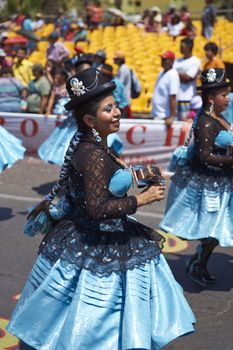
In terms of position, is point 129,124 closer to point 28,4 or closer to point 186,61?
point 186,61

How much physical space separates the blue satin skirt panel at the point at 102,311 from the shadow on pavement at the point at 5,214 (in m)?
4.17

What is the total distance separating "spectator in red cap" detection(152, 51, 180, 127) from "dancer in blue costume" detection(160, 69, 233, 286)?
427 centimetres

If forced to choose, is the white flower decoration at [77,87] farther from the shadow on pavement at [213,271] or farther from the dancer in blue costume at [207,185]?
the shadow on pavement at [213,271]

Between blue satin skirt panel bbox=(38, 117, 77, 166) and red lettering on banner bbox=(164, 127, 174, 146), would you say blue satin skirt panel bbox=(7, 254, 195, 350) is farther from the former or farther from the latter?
red lettering on banner bbox=(164, 127, 174, 146)

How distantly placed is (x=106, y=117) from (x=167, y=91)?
6556 millimetres

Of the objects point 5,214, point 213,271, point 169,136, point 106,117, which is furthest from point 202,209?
point 169,136

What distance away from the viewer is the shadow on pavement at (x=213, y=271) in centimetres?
598

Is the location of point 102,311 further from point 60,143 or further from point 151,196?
point 60,143

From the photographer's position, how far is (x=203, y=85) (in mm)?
5754

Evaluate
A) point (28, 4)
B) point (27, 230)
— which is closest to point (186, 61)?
point (27, 230)

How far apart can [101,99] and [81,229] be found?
2.37 feet

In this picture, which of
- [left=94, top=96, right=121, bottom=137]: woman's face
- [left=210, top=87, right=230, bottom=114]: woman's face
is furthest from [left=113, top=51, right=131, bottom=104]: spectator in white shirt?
[left=94, top=96, right=121, bottom=137]: woman's face

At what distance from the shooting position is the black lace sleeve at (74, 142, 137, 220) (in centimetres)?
379

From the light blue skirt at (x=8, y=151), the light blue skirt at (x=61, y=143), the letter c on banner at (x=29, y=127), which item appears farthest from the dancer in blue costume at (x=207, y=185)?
the letter c on banner at (x=29, y=127)
